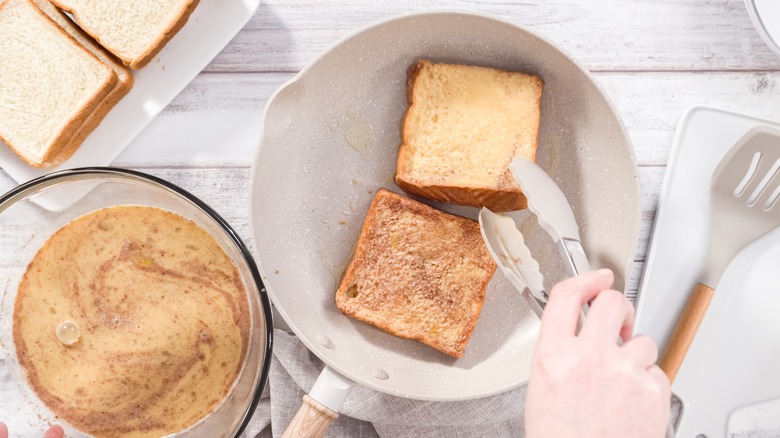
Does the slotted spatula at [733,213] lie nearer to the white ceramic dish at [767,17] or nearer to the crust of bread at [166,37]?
the white ceramic dish at [767,17]

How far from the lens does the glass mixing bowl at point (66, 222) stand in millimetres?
957

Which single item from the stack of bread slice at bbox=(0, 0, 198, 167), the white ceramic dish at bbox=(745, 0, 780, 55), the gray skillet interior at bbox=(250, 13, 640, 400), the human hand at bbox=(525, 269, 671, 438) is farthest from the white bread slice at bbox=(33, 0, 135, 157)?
the white ceramic dish at bbox=(745, 0, 780, 55)

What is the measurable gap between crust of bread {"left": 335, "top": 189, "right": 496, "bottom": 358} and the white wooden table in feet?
0.77

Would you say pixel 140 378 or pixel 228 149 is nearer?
pixel 140 378

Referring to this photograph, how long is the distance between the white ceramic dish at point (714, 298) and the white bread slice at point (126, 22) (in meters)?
0.92

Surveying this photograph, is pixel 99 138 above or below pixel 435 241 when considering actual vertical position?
above

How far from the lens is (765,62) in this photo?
1147mm

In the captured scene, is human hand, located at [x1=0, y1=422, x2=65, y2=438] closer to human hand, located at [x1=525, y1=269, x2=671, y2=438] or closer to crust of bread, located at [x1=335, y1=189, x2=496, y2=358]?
crust of bread, located at [x1=335, y1=189, x2=496, y2=358]

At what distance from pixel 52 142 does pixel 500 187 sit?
753 millimetres

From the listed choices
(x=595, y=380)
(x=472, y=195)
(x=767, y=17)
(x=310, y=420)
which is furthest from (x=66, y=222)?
(x=767, y=17)

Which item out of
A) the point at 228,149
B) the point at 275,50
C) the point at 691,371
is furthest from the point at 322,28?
the point at 691,371

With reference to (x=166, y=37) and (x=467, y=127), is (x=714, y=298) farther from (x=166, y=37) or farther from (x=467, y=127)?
(x=166, y=37)

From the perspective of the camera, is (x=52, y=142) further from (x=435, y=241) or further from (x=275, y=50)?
(x=435, y=241)

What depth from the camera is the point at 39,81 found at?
43.8 inches
